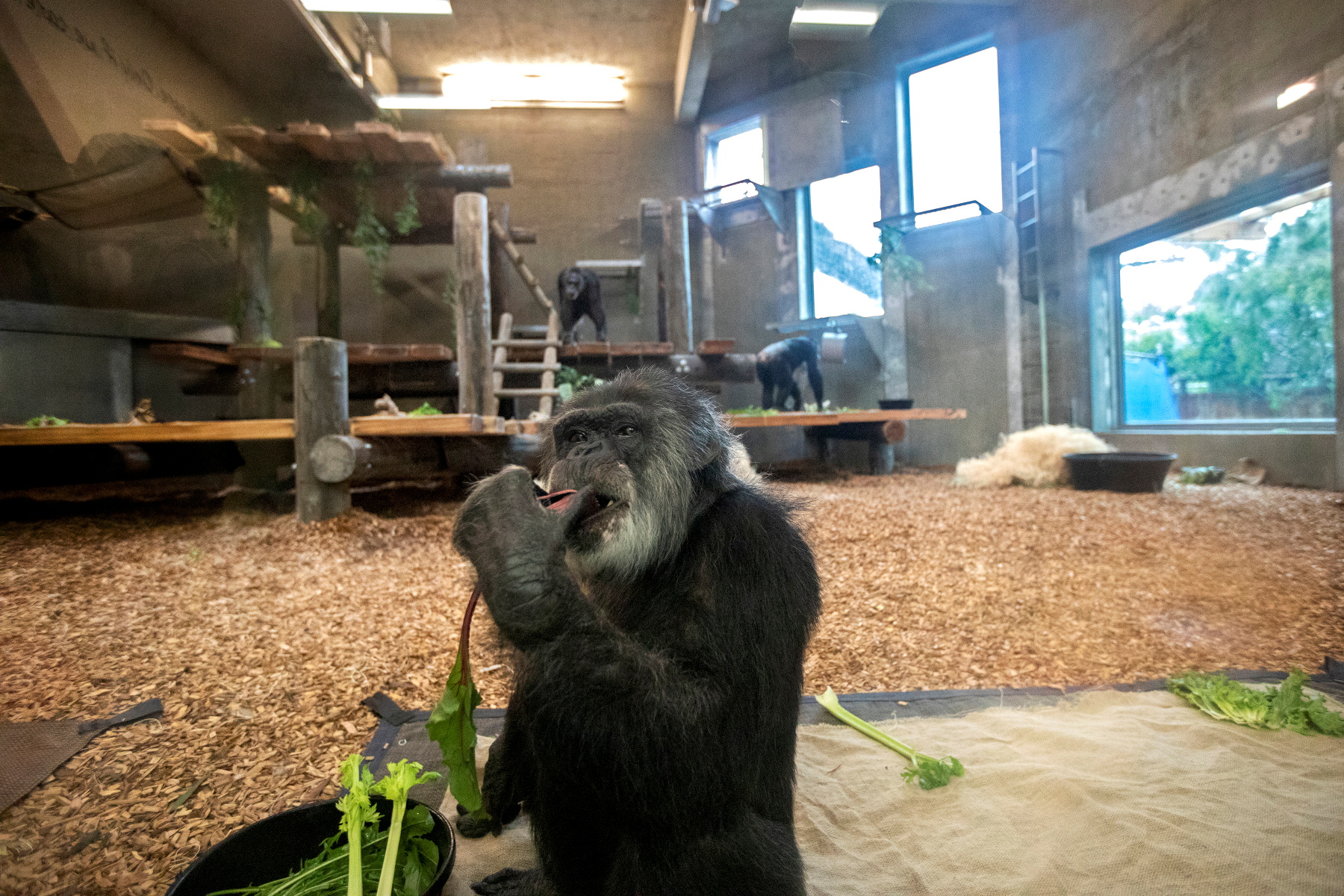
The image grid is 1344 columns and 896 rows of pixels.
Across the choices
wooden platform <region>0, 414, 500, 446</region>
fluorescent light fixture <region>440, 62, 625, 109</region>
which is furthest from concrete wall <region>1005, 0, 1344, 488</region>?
wooden platform <region>0, 414, 500, 446</region>

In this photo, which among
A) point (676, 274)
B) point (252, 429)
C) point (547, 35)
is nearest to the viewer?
point (252, 429)

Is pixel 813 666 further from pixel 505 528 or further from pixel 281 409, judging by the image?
pixel 281 409

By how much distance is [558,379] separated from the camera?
9039 millimetres

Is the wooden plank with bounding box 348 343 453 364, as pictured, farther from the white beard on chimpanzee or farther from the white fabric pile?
the white beard on chimpanzee

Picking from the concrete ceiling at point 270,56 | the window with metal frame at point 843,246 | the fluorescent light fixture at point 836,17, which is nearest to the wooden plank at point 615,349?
the concrete ceiling at point 270,56

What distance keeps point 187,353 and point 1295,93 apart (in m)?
7.30

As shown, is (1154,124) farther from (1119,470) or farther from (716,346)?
(716,346)

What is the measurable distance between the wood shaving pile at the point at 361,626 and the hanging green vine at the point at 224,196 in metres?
2.58

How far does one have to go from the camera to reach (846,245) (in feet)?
40.4

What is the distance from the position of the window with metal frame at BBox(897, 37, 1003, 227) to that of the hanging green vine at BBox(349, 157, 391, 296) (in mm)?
6489

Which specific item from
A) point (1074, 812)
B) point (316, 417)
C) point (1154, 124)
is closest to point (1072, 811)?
point (1074, 812)

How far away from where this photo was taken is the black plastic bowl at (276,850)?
147cm

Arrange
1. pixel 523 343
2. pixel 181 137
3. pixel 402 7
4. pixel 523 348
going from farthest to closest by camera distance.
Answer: pixel 523 348 < pixel 523 343 < pixel 402 7 < pixel 181 137

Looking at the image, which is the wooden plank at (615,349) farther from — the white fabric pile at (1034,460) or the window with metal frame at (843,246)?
the white fabric pile at (1034,460)
